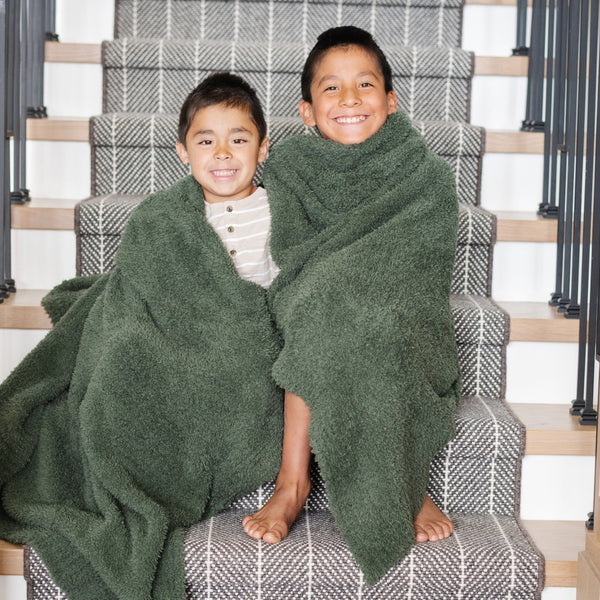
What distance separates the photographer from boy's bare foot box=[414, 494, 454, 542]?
144 cm

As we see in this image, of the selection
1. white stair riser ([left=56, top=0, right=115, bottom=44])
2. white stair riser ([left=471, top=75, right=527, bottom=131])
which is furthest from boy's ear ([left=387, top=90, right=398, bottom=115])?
white stair riser ([left=56, top=0, right=115, bottom=44])

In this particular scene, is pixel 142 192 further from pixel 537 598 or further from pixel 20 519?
pixel 537 598

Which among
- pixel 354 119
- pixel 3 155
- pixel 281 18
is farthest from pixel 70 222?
pixel 281 18

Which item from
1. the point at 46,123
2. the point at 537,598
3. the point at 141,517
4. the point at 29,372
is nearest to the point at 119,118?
the point at 46,123

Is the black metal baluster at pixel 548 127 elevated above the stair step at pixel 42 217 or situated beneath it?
elevated above

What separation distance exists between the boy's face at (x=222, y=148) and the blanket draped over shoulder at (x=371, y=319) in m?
Result: 0.07

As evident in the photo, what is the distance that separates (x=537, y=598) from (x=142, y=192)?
1.27 metres

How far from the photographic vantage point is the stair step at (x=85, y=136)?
208cm

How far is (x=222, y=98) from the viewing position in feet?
5.32

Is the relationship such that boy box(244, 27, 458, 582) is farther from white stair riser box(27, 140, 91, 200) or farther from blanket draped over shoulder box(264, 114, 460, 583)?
Answer: white stair riser box(27, 140, 91, 200)

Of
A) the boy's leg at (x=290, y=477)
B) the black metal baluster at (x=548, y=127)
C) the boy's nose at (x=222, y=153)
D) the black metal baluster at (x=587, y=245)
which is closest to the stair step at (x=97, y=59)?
the black metal baluster at (x=548, y=127)

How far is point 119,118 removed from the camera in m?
2.06

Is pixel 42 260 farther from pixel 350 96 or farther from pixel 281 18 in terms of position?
pixel 281 18

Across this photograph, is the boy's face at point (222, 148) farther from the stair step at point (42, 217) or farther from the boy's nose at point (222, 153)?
the stair step at point (42, 217)
